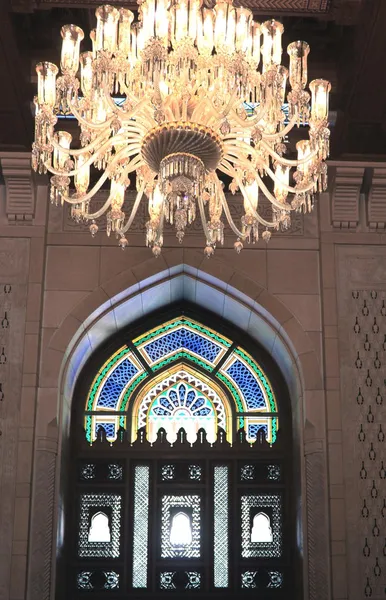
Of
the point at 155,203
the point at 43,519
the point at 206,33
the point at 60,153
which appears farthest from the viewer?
the point at 43,519

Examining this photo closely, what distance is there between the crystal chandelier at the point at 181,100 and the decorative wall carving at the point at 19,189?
2.63 meters

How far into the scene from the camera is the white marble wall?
7.91m

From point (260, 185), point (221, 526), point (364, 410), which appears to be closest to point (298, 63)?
point (260, 185)

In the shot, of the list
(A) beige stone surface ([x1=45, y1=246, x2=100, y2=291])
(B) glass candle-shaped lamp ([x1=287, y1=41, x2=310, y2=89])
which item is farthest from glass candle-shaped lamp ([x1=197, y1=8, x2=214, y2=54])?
(A) beige stone surface ([x1=45, y1=246, x2=100, y2=291])

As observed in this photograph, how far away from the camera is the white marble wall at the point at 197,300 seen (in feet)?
26.0

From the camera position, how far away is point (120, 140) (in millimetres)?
5895

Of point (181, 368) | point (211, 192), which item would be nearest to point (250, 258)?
point (181, 368)

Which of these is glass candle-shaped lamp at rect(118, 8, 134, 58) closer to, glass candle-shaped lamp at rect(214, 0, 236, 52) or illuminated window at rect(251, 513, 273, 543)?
glass candle-shaped lamp at rect(214, 0, 236, 52)

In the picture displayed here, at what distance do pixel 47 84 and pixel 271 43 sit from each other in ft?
4.32

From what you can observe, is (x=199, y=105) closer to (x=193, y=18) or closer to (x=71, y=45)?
(x=193, y=18)

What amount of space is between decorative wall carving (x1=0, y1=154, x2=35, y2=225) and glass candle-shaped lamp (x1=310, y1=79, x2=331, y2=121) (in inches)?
135

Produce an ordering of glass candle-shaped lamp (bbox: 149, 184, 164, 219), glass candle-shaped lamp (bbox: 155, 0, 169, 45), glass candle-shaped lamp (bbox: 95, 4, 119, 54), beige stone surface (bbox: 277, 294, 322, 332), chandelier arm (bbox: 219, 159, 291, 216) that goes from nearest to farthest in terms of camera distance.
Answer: glass candle-shaped lamp (bbox: 155, 0, 169, 45), glass candle-shaped lamp (bbox: 95, 4, 119, 54), chandelier arm (bbox: 219, 159, 291, 216), glass candle-shaped lamp (bbox: 149, 184, 164, 219), beige stone surface (bbox: 277, 294, 322, 332)

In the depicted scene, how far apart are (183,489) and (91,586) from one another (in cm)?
115

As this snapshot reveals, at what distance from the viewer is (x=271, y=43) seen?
18.7 ft
